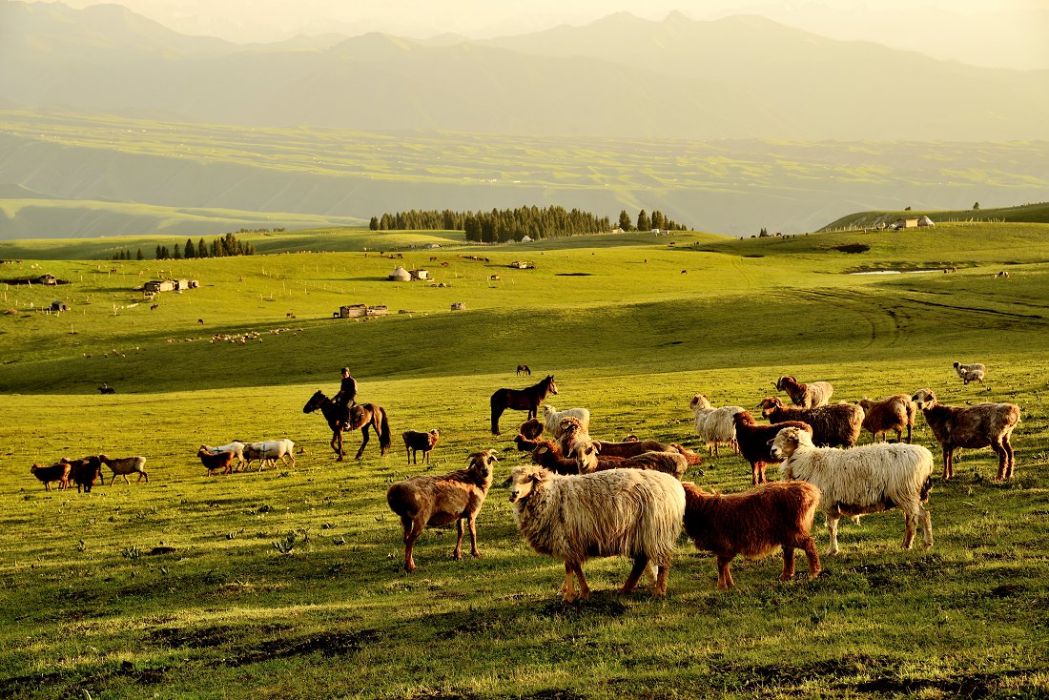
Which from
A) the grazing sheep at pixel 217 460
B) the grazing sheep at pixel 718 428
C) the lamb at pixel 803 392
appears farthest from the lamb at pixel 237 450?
the lamb at pixel 803 392

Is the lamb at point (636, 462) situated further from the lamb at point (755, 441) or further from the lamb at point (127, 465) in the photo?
the lamb at point (127, 465)

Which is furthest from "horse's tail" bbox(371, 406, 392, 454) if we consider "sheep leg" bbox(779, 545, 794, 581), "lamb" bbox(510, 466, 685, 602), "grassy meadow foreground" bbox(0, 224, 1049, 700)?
"sheep leg" bbox(779, 545, 794, 581)

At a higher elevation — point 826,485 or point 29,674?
point 826,485

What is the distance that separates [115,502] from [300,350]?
46.3m

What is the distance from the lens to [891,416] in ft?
83.0

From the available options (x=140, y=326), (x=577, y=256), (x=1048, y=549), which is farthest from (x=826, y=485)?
(x=577, y=256)

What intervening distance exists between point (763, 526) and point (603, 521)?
255 centimetres

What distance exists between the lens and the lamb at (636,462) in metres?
20.6

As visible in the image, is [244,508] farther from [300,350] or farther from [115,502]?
[300,350]

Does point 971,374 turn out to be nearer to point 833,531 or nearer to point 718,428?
point 718,428

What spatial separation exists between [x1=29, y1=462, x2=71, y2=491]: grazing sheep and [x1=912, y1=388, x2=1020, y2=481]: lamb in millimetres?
28674

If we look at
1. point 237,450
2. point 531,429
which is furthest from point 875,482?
point 237,450

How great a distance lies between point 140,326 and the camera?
299 ft

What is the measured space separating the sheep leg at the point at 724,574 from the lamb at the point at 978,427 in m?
8.48
